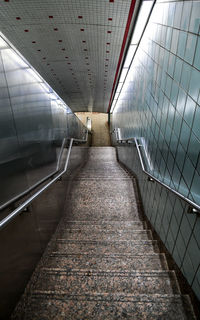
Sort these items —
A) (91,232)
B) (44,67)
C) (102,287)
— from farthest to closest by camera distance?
1. (44,67)
2. (91,232)
3. (102,287)

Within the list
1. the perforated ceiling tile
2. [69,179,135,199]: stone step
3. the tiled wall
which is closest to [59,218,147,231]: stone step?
the tiled wall

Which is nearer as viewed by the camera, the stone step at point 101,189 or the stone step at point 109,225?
the stone step at point 109,225

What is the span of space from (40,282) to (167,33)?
134 inches

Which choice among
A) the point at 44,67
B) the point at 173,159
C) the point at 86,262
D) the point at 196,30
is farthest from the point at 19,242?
the point at 44,67

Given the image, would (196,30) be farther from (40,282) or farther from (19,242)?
(40,282)

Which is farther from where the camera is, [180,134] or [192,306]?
[180,134]

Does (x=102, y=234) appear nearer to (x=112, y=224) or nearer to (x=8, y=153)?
(x=112, y=224)

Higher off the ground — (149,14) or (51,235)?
(149,14)

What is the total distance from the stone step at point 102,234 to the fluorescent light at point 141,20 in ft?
13.0

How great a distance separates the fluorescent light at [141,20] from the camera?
341cm

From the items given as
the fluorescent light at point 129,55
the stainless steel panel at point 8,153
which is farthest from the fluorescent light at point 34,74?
the fluorescent light at point 129,55

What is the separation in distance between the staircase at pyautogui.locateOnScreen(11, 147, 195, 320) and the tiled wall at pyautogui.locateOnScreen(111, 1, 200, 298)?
0.26 meters

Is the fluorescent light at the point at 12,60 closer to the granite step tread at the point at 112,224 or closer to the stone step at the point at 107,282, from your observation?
the stone step at the point at 107,282

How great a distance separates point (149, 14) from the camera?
349 cm
